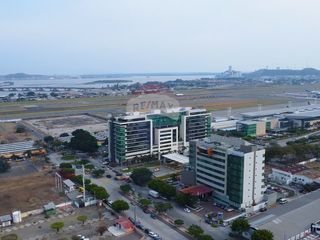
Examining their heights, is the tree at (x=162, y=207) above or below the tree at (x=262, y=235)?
below

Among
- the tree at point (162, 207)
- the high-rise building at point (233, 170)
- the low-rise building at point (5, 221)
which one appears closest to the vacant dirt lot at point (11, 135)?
the low-rise building at point (5, 221)

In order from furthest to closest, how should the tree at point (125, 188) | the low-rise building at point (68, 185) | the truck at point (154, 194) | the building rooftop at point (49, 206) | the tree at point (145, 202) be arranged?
the low-rise building at point (68, 185), the tree at point (125, 188), the truck at point (154, 194), the tree at point (145, 202), the building rooftop at point (49, 206)

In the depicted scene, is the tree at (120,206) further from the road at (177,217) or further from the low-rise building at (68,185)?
the low-rise building at (68,185)

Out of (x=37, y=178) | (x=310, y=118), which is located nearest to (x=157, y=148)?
(x=37, y=178)

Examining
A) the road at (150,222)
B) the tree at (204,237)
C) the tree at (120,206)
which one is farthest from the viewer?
the tree at (120,206)

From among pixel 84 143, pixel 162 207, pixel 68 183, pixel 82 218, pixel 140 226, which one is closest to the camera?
pixel 140 226

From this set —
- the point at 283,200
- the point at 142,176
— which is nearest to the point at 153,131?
the point at 142,176

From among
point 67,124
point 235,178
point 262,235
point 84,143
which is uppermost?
point 235,178

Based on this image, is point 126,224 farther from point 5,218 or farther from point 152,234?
point 5,218
